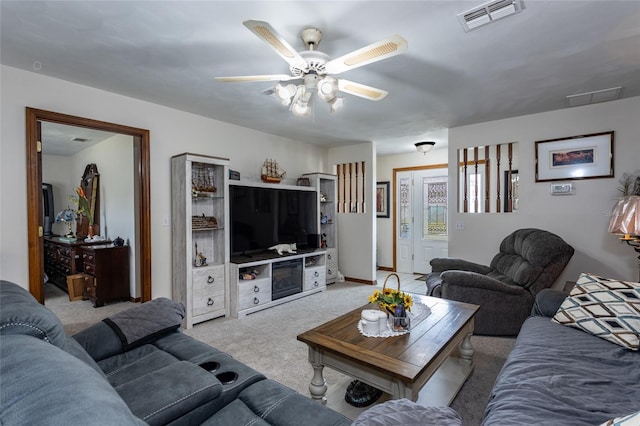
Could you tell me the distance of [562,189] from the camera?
3.57 metres

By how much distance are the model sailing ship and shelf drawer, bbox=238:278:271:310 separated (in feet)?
4.75

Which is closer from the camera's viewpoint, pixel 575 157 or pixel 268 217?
pixel 575 157

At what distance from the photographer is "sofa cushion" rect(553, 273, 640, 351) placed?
1.73 metres

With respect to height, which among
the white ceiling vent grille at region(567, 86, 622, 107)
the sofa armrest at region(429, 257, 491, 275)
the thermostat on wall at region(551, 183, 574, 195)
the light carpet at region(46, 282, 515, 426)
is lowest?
the light carpet at region(46, 282, 515, 426)

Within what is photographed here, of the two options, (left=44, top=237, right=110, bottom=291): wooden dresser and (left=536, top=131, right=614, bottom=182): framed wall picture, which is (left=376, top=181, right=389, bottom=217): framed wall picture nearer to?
(left=536, top=131, right=614, bottom=182): framed wall picture

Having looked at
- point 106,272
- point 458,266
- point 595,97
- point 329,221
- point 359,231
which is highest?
point 595,97

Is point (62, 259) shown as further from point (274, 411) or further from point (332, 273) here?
point (274, 411)

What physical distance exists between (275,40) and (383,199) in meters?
5.24

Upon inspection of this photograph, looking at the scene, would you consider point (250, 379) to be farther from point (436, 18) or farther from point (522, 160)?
point (522, 160)

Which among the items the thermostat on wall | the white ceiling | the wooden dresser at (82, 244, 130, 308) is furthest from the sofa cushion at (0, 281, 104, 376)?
the thermostat on wall

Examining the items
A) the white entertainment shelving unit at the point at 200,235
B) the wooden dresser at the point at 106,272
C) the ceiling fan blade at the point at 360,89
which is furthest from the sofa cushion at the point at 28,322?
the wooden dresser at the point at 106,272

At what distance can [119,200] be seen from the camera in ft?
15.2

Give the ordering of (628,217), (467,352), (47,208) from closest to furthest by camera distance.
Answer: (467,352), (628,217), (47,208)

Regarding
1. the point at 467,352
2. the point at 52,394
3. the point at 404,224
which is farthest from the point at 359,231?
the point at 52,394
